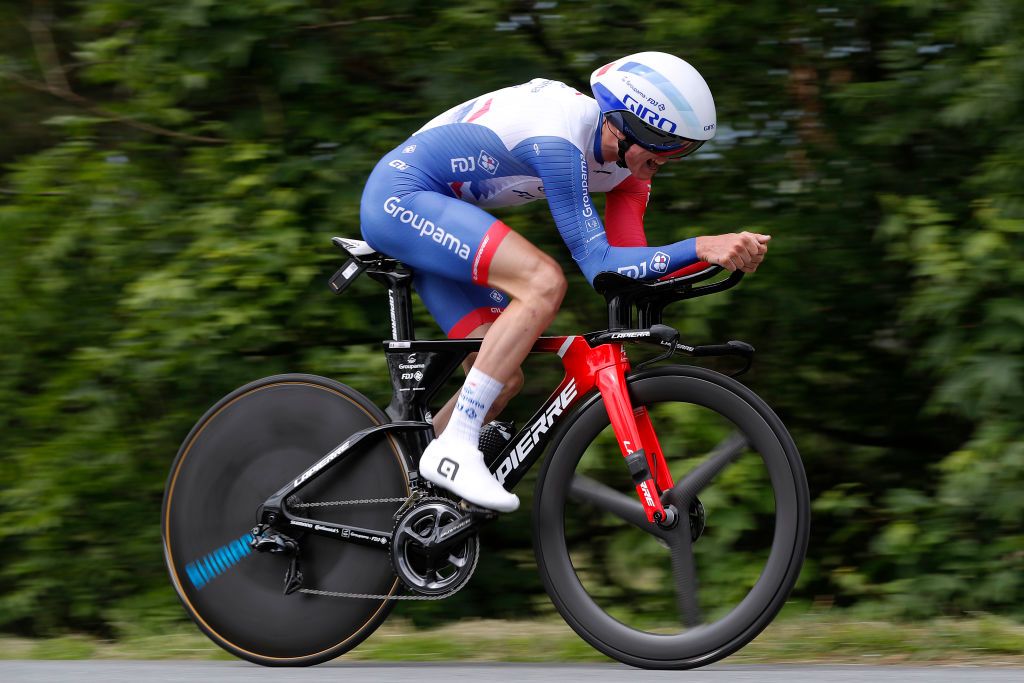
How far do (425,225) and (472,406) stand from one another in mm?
603

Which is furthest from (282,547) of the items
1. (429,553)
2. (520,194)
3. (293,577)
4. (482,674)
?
(520,194)

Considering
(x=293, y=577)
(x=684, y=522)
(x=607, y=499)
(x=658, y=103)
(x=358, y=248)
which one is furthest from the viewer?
(x=358, y=248)

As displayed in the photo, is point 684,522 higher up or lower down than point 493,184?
lower down

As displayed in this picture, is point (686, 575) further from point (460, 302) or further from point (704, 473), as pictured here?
point (460, 302)

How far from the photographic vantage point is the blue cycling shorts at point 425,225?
3.96 meters

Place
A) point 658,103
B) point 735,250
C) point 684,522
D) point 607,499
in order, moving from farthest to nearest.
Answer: point 607,499 < point 684,522 < point 658,103 < point 735,250

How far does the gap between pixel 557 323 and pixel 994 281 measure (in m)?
1.85

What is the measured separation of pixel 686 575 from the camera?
12.9 ft

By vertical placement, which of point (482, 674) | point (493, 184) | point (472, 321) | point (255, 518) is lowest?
point (482, 674)

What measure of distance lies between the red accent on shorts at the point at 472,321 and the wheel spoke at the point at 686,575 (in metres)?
1.00

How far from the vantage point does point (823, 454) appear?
5855 mm

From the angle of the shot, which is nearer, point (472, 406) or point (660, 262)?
point (660, 262)

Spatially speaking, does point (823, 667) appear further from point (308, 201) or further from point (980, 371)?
point (308, 201)

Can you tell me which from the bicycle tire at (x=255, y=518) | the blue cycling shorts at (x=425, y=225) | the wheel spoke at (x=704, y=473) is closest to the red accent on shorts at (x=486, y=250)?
the blue cycling shorts at (x=425, y=225)
